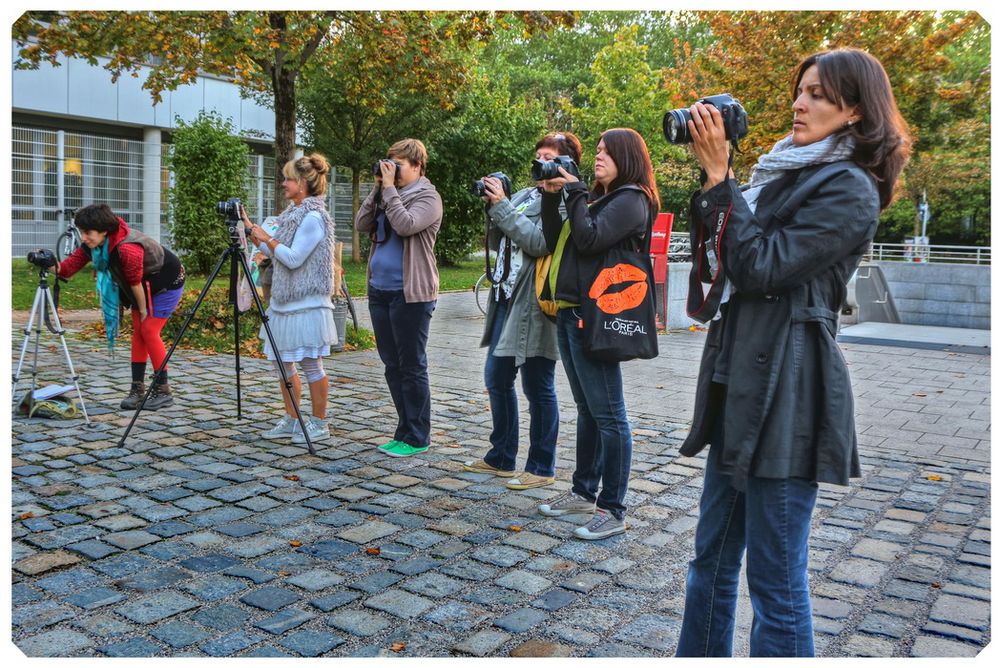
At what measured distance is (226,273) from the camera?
1900 cm

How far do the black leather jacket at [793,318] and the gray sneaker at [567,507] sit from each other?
→ 245 cm

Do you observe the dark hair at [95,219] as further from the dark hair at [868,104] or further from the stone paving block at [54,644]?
the dark hair at [868,104]

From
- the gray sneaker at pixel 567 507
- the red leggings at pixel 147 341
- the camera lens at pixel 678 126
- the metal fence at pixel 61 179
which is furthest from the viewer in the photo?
the metal fence at pixel 61 179

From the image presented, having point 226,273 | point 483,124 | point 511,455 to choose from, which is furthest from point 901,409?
point 483,124

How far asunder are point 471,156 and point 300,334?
19144 millimetres

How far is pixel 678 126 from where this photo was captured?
8.95 ft

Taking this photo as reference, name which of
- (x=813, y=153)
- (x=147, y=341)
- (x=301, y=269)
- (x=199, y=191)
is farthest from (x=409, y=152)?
(x=199, y=191)

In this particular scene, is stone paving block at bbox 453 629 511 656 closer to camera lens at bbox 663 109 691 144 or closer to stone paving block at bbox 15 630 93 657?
stone paving block at bbox 15 630 93 657

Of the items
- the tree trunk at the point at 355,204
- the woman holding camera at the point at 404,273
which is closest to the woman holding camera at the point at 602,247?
the woman holding camera at the point at 404,273

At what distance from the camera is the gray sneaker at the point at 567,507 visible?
503cm

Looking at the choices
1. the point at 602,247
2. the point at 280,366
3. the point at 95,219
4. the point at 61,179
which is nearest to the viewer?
the point at 602,247

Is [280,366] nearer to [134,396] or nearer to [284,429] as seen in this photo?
[284,429]

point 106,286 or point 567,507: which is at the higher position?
point 106,286
